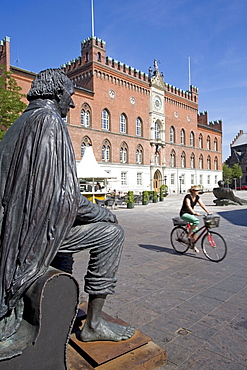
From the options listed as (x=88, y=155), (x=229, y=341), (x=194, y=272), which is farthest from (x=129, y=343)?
(x=88, y=155)

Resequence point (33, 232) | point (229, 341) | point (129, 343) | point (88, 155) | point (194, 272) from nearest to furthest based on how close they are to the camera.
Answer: point (33, 232) → point (129, 343) → point (229, 341) → point (194, 272) → point (88, 155)

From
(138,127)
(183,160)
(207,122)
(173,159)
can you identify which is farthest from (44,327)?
(207,122)

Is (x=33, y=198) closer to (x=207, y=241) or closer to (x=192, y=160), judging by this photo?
(x=207, y=241)

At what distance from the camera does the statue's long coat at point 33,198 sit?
1.50m

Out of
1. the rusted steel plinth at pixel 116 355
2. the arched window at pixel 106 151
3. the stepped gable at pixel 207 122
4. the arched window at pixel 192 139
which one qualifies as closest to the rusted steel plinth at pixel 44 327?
the rusted steel plinth at pixel 116 355

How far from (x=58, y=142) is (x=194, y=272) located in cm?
406

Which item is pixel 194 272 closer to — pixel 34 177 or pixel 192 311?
pixel 192 311

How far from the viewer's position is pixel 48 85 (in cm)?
194

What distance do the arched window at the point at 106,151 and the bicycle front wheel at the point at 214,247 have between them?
97.2ft

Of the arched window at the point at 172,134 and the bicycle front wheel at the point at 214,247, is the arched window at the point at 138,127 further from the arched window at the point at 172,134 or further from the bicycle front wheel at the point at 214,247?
the bicycle front wheel at the point at 214,247

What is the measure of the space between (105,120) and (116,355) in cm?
3520

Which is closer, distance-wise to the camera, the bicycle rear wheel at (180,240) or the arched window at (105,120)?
the bicycle rear wheel at (180,240)

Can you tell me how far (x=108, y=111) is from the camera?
118 feet

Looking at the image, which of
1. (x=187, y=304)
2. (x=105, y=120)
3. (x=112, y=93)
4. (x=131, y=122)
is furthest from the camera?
(x=131, y=122)
